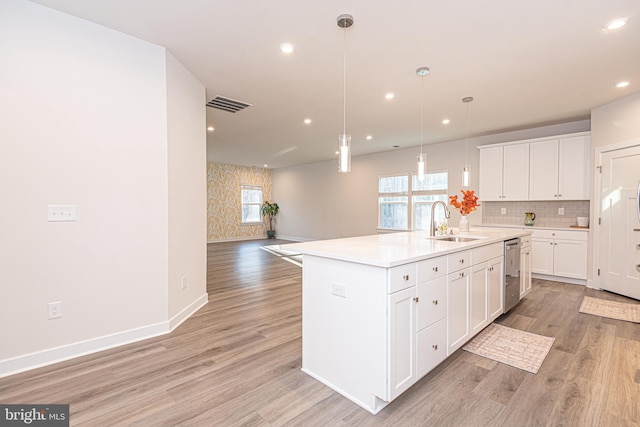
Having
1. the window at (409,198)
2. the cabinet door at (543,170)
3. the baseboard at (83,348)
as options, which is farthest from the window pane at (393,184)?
the baseboard at (83,348)

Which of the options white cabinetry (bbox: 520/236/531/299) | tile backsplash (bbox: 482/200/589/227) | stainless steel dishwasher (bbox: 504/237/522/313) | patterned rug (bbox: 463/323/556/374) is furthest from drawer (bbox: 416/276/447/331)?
tile backsplash (bbox: 482/200/589/227)

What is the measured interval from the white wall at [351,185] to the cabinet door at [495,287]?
331cm

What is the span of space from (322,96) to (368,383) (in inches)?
135

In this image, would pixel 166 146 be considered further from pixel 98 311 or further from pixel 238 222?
pixel 238 222

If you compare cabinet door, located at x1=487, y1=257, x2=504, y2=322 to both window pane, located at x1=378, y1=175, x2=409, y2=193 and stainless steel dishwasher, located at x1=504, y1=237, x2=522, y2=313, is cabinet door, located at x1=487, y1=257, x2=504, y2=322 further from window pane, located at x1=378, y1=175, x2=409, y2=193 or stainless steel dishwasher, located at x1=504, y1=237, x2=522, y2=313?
window pane, located at x1=378, y1=175, x2=409, y2=193

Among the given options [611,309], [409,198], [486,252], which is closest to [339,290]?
[486,252]

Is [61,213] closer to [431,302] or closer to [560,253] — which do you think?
[431,302]

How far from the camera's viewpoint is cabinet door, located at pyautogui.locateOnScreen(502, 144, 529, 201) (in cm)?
525

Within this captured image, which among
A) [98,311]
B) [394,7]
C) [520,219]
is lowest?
[98,311]

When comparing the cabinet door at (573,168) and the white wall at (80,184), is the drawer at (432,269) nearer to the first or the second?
the white wall at (80,184)

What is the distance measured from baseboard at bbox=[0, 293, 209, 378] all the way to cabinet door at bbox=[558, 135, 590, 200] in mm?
5918

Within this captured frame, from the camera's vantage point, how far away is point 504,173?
18.1ft

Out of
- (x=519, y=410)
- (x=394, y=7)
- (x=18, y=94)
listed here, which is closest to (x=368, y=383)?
(x=519, y=410)

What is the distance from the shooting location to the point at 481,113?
15.3 feet
